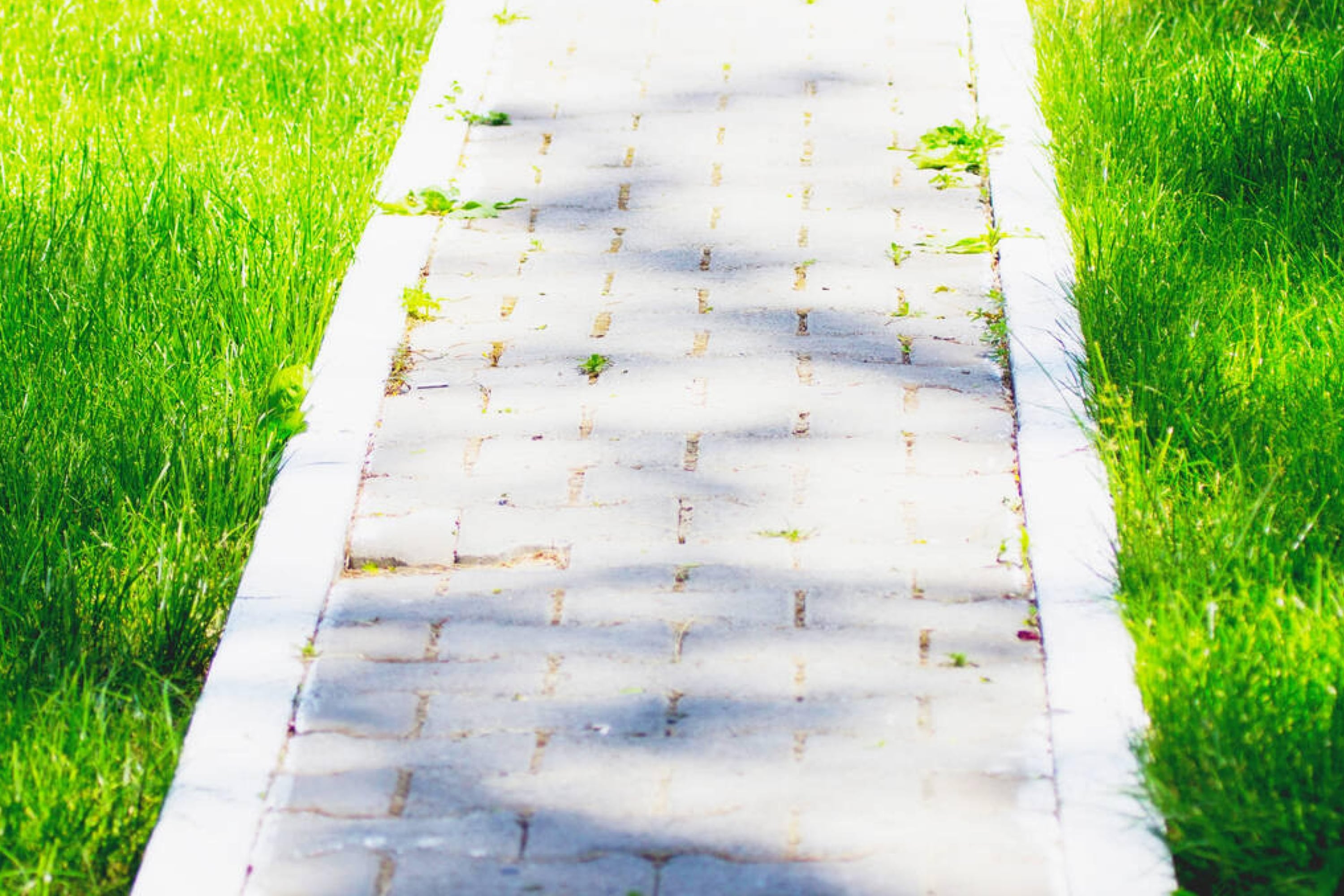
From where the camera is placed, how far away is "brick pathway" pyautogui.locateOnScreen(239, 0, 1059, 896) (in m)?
3.24

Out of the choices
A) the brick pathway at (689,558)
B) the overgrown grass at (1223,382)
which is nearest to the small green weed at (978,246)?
the brick pathway at (689,558)

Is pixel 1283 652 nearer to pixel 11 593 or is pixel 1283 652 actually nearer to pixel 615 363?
pixel 615 363

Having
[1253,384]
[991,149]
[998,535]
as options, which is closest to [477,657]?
[998,535]

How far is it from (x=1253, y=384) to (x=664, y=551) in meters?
1.59

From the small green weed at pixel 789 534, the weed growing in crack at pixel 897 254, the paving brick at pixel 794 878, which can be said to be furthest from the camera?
the weed growing in crack at pixel 897 254

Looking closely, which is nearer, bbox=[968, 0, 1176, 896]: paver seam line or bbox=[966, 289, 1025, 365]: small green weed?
bbox=[968, 0, 1176, 896]: paver seam line

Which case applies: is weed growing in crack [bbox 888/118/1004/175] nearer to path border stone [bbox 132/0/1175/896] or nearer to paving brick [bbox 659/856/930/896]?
path border stone [bbox 132/0/1175/896]

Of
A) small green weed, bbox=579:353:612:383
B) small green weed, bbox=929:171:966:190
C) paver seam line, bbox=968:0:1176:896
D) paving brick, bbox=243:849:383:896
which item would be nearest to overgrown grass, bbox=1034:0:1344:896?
paver seam line, bbox=968:0:1176:896

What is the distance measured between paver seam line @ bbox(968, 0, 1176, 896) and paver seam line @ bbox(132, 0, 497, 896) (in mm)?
1635

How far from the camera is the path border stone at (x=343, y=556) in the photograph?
125 inches

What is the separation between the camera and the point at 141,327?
4.66 m

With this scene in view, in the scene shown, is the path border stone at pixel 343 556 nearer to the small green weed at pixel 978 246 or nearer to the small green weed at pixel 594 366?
the small green weed at pixel 978 246

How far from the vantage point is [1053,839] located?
3189mm

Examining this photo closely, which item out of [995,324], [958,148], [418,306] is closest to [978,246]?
[995,324]
